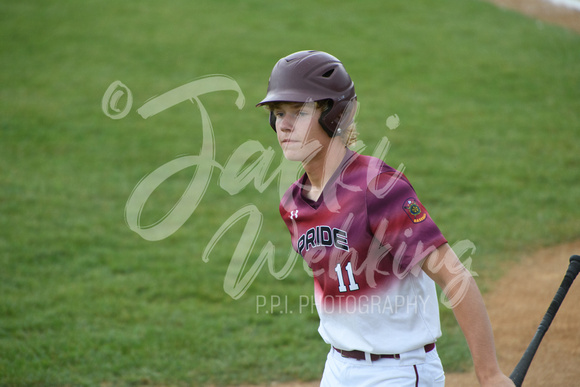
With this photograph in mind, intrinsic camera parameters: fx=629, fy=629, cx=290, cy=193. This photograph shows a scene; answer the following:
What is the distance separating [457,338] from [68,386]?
3.09 metres

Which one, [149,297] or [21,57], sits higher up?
[21,57]

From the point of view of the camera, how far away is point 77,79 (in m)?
12.8

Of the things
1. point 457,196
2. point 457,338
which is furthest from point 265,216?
point 457,338

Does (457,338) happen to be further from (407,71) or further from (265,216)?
(407,71)

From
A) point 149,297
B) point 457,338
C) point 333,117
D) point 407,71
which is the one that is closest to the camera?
point 333,117

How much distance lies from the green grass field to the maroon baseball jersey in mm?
2371

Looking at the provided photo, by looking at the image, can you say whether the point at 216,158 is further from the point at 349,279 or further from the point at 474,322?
the point at 474,322

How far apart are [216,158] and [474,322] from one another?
310 inches

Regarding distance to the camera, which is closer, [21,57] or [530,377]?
[530,377]

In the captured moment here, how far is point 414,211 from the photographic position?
2359mm

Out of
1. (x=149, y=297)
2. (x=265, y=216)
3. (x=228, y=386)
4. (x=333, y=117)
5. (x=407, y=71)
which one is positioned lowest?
(x=228, y=386)

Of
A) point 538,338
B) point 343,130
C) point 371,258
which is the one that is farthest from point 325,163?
point 538,338

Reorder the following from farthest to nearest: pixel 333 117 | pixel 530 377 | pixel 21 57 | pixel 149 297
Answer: pixel 21 57 < pixel 149 297 < pixel 530 377 < pixel 333 117

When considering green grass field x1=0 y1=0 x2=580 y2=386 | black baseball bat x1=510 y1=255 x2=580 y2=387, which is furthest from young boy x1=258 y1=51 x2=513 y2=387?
green grass field x1=0 y1=0 x2=580 y2=386
